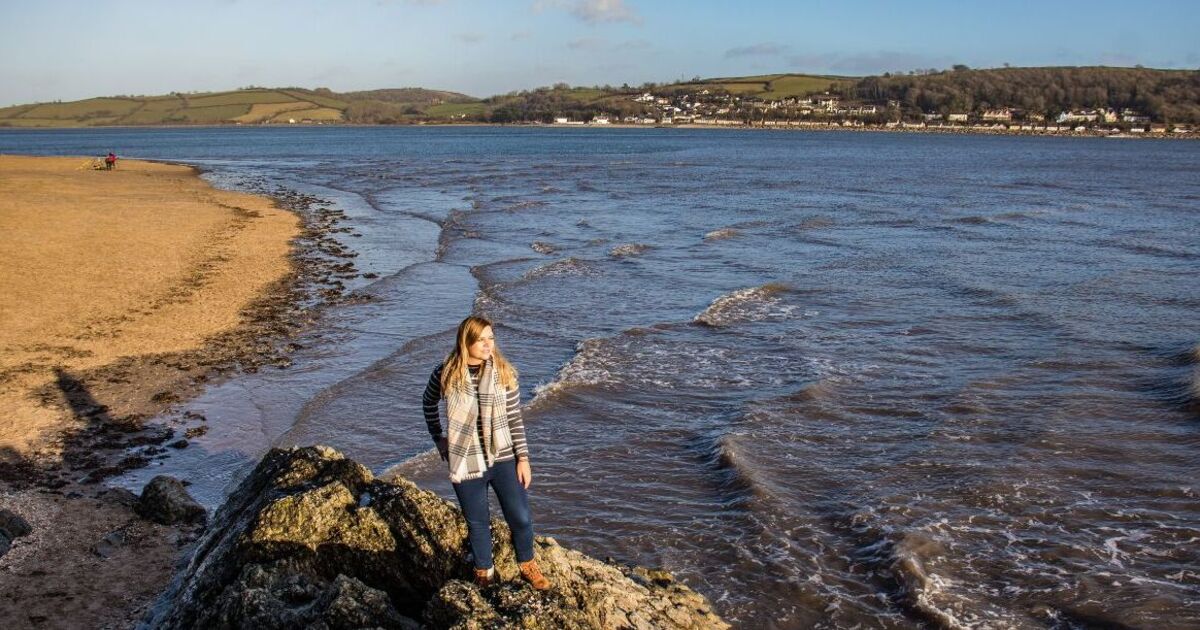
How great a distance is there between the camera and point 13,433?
10.9 m

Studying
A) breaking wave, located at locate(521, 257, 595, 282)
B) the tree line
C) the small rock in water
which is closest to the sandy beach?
the small rock in water

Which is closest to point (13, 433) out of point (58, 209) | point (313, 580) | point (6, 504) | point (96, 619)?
point (6, 504)

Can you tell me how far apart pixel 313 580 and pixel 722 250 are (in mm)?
23426

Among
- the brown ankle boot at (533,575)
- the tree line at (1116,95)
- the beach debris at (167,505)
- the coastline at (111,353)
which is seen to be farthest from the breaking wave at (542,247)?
the tree line at (1116,95)

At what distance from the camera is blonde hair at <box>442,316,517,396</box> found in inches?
228

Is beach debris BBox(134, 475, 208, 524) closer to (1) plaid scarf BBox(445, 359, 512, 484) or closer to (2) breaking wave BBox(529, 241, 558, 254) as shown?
(1) plaid scarf BBox(445, 359, 512, 484)

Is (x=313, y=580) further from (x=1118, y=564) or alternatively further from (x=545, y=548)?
(x=1118, y=564)

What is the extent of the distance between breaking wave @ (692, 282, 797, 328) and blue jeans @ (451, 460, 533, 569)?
12081 millimetres

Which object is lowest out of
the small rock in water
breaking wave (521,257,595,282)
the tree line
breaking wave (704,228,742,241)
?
the small rock in water

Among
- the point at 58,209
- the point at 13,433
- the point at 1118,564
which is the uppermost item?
the point at 58,209

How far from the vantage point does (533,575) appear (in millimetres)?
5738

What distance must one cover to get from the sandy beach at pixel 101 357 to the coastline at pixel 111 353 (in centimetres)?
2

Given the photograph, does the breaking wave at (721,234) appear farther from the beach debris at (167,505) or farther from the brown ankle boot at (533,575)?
the brown ankle boot at (533,575)

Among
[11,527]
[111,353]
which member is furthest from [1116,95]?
[11,527]
